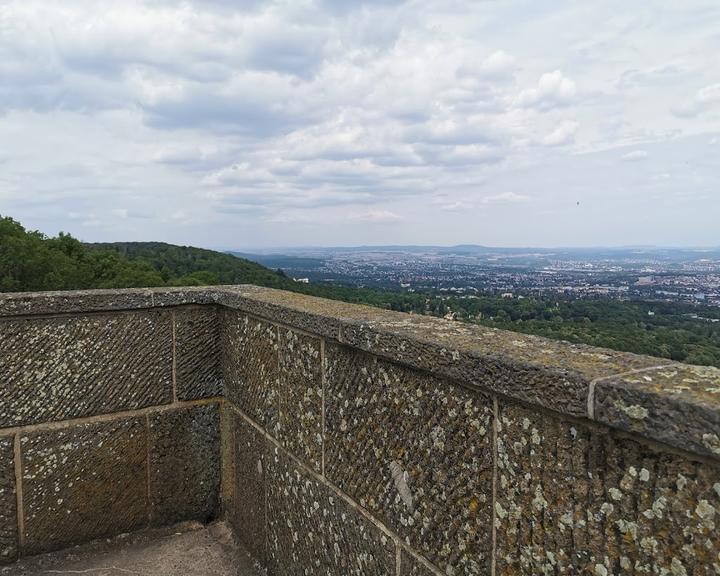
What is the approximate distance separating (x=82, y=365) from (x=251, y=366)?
2.52 ft

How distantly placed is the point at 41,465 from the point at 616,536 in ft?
8.20

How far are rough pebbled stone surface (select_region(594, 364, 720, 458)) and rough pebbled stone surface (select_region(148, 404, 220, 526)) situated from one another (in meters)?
2.37

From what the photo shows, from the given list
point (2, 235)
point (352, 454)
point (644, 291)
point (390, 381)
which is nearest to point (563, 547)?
point (390, 381)

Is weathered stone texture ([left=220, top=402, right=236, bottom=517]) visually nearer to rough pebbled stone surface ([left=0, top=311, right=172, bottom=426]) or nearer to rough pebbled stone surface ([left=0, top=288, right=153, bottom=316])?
rough pebbled stone surface ([left=0, top=311, right=172, bottom=426])

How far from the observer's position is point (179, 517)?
3.08 m

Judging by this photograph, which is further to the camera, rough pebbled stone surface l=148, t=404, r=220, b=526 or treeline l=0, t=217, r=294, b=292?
treeline l=0, t=217, r=294, b=292

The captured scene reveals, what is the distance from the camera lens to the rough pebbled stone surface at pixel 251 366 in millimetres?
2584

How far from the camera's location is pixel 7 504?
8.85 feet

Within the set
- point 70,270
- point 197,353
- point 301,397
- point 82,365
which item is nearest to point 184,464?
point 197,353

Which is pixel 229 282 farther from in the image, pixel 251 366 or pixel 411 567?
pixel 411 567

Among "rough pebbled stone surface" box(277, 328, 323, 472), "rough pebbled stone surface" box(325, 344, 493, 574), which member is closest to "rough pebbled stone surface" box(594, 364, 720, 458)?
"rough pebbled stone surface" box(325, 344, 493, 574)

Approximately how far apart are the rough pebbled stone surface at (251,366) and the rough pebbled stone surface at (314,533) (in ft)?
0.65

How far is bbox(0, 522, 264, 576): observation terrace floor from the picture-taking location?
8.87ft

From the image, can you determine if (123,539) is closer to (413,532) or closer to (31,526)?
(31,526)
